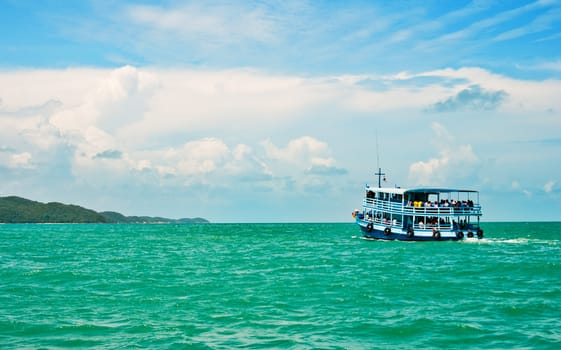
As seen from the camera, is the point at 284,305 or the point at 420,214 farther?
the point at 420,214

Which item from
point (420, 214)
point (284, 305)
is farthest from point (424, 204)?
point (284, 305)

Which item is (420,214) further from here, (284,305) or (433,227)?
(284,305)

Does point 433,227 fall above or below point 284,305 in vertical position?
above

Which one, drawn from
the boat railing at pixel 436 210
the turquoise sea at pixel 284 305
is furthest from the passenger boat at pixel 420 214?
the turquoise sea at pixel 284 305

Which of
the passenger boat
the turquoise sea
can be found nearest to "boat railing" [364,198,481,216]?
the passenger boat

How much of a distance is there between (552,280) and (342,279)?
1148 centimetres

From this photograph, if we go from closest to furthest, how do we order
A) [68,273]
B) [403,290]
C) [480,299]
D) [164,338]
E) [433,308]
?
[164,338], [433,308], [480,299], [403,290], [68,273]

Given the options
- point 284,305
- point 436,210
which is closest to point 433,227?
point 436,210

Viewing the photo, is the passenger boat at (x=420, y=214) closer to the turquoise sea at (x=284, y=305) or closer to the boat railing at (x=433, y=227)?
the boat railing at (x=433, y=227)

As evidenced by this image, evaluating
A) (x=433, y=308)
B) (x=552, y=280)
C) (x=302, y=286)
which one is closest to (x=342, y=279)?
(x=302, y=286)

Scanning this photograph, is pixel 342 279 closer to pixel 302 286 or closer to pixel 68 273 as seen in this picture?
pixel 302 286

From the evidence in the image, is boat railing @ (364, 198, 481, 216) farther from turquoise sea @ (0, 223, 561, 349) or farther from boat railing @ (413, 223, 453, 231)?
turquoise sea @ (0, 223, 561, 349)

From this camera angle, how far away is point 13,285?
29.6m

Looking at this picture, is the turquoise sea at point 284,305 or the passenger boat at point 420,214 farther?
→ the passenger boat at point 420,214
